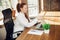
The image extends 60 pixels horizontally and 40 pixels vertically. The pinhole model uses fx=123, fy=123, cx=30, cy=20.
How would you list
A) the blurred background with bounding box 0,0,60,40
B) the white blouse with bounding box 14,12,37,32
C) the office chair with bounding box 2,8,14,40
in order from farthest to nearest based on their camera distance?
1. the blurred background with bounding box 0,0,60,40
2. the office chair with bounding box 2,8,14,40
3. the white blouse with bounding box 14,12,37,32

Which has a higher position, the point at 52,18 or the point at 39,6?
the point at 39,6

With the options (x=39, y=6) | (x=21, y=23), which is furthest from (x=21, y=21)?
(x=39, y=6)

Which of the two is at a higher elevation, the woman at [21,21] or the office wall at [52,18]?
the woman at [21,21]

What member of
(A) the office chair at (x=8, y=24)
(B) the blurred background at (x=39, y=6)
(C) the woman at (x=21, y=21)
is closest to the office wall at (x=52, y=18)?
(B) the blurred background at (x=39, y=6)

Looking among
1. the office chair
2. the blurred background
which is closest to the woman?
the office chair

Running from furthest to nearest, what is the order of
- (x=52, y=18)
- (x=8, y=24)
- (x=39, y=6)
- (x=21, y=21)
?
(x=39, y=6) < (x=52, y=18) < (x=8, y=24) < (x=21, y=21)

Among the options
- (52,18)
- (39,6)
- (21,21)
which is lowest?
(52,18)

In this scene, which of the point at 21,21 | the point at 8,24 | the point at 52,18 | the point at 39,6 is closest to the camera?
the point at 21,21

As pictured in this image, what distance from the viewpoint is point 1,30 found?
3.49 meters

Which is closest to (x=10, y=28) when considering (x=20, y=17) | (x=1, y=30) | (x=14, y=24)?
(x=14, y=24)

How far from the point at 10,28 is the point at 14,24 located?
0.12 m

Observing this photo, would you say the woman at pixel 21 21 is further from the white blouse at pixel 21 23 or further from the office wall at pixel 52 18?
the office wall at pixel 52 18

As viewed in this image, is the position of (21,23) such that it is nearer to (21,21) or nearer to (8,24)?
(21,21)

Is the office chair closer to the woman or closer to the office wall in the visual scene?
the woman
